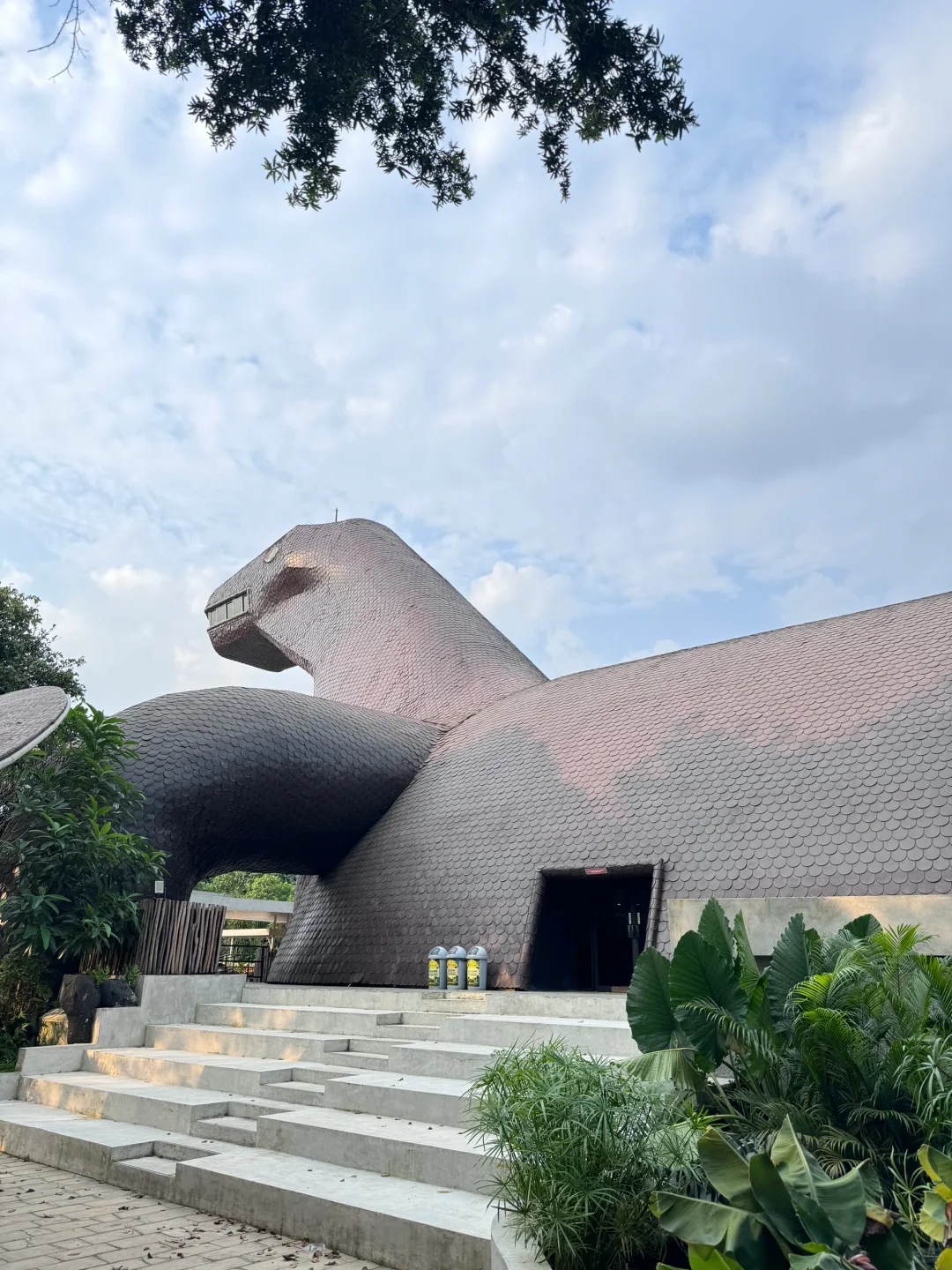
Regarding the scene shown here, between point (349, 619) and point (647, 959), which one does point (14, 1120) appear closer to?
point (647, 959)

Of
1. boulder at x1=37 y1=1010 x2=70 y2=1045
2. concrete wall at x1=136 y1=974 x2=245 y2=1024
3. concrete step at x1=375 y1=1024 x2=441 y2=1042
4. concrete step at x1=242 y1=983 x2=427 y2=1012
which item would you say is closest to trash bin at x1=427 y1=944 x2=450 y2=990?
concrete step at x1=242 y1=983 x2=427 y2=1012

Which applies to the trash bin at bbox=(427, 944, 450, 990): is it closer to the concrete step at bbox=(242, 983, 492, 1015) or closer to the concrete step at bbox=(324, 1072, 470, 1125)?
the concrete step at bbox=(242, 983, 492, 1015)

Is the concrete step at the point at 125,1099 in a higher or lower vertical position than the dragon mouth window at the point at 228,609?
lower

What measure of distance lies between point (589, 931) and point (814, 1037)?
798 centimetres

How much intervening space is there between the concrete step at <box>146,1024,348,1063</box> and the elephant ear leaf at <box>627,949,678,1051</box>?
396 centimetres

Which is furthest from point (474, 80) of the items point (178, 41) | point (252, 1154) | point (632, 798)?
point (632, 798)

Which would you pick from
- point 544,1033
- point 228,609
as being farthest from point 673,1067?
point 228,609

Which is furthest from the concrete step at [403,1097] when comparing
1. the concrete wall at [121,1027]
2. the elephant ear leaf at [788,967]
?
the concrete wall at [121,1027]

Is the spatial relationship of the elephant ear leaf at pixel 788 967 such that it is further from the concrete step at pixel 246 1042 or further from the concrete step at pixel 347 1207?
the concrete step at pixel 246 1042

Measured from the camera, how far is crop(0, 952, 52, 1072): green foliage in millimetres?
8516

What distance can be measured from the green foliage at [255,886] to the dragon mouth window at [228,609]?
25.3 meters

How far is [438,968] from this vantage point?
10250 mm

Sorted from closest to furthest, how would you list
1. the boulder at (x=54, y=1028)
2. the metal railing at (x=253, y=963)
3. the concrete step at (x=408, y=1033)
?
the concrete step at (x=408, y=1033) < the boulder at (x=54, y=1028) < the metal railing at (x=253, y=963)

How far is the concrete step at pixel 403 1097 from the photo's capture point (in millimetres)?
5184
